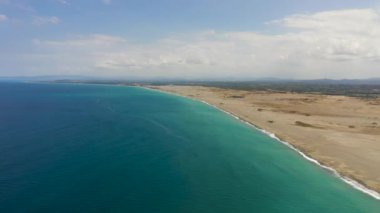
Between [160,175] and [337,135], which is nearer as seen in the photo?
[160,175]

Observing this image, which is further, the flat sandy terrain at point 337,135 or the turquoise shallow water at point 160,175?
the flat sandy terrain at point 337,135

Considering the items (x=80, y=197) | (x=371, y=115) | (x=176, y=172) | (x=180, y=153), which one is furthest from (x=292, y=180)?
(x=371, y=115)

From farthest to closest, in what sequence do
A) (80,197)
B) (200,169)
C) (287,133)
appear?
Result: (287,133)
(200,169)
(80,197)

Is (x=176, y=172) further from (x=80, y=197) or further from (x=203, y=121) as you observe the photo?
(x=203, y=121)

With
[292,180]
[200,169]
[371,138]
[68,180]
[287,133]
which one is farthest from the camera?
[287,133]

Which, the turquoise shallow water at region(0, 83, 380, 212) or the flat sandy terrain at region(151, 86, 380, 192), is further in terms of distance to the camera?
the flat sandy terrain at region(151, 86, 380, 192)

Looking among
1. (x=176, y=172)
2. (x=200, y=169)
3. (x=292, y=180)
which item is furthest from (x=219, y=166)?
(x=292, y=180)

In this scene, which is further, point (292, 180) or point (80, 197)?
point (292, 180)

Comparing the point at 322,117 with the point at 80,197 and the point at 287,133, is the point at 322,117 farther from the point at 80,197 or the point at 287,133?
the point at 80,197
